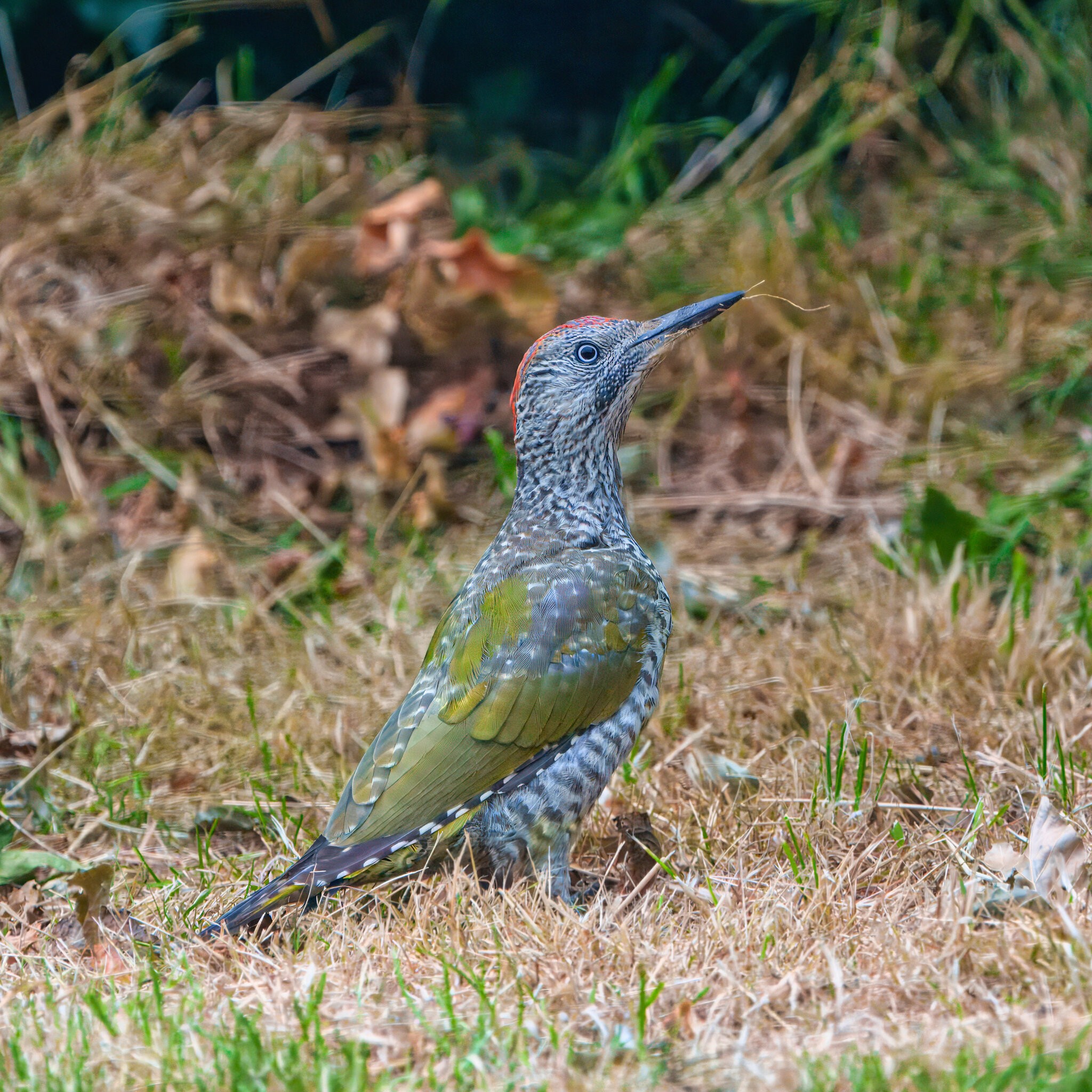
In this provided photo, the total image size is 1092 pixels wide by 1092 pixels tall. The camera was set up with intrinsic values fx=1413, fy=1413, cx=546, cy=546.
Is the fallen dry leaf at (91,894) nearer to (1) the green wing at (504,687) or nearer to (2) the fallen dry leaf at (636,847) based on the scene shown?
(1) the green wing at (504,687)

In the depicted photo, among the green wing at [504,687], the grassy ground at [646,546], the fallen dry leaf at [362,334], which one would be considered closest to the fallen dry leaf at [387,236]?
the grassy ground at [646,546]

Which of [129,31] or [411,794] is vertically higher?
[129,31]

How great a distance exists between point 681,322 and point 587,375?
25 cm

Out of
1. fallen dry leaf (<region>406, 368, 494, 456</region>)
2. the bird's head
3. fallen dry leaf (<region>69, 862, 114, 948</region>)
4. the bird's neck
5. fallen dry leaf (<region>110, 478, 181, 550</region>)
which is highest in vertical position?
the bird's head

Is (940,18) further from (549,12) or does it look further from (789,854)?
(789,854)

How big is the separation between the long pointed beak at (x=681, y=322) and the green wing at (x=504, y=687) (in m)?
0.55

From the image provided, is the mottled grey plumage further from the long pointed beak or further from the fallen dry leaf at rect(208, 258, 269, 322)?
the fallen dry leaf at rect(208, 258, 269, 322)

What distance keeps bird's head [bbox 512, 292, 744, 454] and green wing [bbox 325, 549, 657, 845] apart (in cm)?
32

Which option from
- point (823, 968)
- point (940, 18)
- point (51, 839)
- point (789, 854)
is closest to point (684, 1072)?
point (823, 968)

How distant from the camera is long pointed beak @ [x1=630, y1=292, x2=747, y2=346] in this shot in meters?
3.21

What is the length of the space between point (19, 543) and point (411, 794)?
249 cm

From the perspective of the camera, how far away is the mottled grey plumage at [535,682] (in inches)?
109

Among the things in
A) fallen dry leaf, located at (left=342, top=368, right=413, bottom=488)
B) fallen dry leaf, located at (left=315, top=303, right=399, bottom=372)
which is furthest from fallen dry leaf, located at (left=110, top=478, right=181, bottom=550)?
fallen dry leaf, located at (left=315, top=303, right=399, bottom=372)

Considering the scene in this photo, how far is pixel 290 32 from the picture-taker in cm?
600
